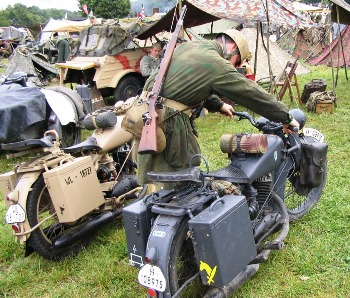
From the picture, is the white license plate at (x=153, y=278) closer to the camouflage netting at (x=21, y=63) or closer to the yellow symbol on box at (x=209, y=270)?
the yellow symbol on box at (x=209, y=270)

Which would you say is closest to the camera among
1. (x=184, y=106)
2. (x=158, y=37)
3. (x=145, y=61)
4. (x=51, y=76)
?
(x=184, y=106)

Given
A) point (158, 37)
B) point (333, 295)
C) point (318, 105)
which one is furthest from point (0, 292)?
point (158, 37)

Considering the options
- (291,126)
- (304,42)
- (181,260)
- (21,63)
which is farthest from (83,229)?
(304,42)

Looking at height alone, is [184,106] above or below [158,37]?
above

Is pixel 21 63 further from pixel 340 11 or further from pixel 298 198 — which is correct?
pixel 298 198

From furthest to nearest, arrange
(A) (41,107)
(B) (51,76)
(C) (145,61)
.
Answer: (B) (51,76)
(C) (145,61)
(A) (41,107)

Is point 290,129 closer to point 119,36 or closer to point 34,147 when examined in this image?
point 34,147

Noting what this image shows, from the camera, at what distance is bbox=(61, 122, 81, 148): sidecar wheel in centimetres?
595

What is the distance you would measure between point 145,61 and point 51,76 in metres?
4.41

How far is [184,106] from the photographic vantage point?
269cm

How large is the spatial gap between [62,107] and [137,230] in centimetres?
366

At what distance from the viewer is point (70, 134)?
20.0ft

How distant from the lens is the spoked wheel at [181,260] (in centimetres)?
231

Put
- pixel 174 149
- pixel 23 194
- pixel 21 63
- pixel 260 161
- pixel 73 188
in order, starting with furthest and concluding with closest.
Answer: pixel 21 63 → pixel 73 188 → pixel 23 194 → pixel 260 161 → pixel 174 149
